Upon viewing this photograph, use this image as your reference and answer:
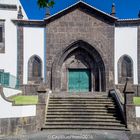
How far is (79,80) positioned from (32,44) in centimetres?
489

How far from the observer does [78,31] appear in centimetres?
2038

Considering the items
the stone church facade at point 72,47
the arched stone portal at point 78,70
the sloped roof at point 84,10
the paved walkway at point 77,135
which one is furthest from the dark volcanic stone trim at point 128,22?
the paved walkway at point 77,135

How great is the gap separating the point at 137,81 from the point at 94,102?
610cm

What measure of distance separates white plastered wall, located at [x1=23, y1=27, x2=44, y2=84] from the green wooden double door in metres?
2.90

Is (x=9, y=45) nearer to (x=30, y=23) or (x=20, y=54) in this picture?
(x=20, y=54)

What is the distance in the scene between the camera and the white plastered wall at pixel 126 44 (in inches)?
796

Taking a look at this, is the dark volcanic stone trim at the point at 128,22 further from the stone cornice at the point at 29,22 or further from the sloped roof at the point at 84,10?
the stone cornice at the point at 29,22

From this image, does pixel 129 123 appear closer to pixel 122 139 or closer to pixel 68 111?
pixel 122 139

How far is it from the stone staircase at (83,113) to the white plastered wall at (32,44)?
518 centimetres

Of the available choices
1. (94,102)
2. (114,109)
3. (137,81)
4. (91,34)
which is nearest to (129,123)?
(114,109)

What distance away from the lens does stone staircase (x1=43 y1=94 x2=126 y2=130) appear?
13.1 meters

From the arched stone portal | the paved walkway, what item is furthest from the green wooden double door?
the paved walkway

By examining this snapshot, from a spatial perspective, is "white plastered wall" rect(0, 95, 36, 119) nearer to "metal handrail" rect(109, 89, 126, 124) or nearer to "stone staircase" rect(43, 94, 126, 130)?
"stone staircase" rect(43, 94, 126, 130)

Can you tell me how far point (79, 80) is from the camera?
68.9 feet
